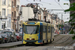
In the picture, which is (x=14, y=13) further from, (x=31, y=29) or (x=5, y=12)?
(x=31, y=29)

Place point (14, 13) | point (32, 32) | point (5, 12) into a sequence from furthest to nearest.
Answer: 1. point (14, 13)
2. point (5, 12)
3. point (32, 32)

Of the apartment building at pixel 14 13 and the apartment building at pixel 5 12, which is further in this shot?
the apartment building at pixel 14 13

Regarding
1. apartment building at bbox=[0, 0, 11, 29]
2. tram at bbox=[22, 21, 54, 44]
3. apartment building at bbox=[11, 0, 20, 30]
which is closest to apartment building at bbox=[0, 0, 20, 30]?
apartment building at bbox=[0, 0, 11, 29]

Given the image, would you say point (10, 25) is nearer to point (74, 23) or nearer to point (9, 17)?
point (9, 17)

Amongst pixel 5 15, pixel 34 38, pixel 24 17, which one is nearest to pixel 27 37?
pixel 34 38

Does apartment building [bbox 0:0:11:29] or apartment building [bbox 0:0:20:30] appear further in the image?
apartment building [bbox 0:0:20:30]

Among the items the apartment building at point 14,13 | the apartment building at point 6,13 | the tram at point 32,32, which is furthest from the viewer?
the apartment building at point 14,13

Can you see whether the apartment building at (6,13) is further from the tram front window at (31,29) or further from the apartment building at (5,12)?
the tram front window at (31,29)

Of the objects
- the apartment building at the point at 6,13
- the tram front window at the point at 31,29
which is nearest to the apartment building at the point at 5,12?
the apartment building at the point at 6,13

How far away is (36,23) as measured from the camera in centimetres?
2809

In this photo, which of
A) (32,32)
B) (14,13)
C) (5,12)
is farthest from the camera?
(14,13)

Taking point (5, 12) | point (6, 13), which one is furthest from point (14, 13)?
point (5, 12)

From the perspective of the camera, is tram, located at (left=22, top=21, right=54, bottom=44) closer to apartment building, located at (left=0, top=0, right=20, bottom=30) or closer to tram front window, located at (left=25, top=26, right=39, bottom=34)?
tram front window, located at (left=25, top=26, right=39, bottom=34)

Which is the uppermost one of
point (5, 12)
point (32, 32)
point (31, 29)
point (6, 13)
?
point (5, 12)
